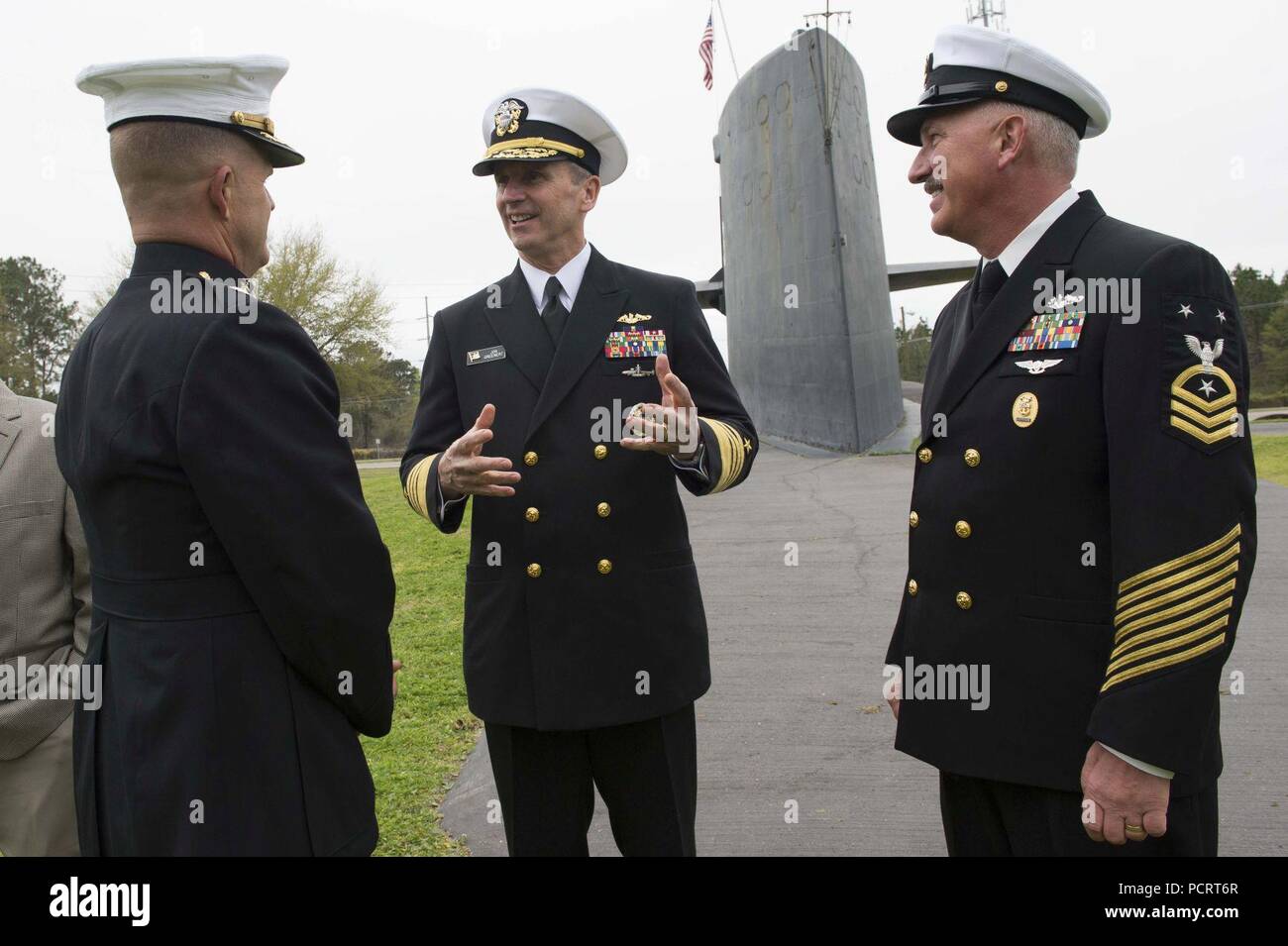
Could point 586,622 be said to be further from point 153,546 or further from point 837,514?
point 837,514

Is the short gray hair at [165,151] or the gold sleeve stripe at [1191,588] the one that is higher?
the short gray hair at [165,151]

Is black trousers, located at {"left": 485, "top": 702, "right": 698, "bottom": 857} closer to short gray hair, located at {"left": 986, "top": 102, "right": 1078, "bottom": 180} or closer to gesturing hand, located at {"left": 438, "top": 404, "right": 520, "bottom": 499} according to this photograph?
gesturing hand, located at {"left": 438, "top": 404, "right": 520, "bottom": 499}

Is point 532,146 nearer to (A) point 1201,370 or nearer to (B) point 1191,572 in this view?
(A) point 1201,370

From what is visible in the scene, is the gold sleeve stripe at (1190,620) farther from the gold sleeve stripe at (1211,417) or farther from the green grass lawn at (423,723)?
the green grass lawn at (423,723)

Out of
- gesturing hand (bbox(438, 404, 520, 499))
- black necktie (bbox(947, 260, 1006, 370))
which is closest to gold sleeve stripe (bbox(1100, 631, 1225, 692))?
black necktie (bbox(947, 260, 1006, 370))

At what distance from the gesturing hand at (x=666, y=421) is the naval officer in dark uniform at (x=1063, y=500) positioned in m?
0.60

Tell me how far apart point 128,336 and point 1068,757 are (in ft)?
6.96

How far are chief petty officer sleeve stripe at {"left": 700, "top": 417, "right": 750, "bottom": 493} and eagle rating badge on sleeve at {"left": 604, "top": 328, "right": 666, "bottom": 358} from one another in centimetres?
26

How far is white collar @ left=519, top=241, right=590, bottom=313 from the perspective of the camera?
9.64 feet

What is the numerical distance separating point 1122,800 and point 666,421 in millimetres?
1283

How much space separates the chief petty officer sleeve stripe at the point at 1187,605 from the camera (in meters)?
1.85

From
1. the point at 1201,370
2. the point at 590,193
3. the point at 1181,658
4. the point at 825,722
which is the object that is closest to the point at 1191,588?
the point at 1181,658

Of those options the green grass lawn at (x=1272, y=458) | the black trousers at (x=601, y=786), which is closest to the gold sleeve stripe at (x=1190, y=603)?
the black trousers at (x=601, y=786)
